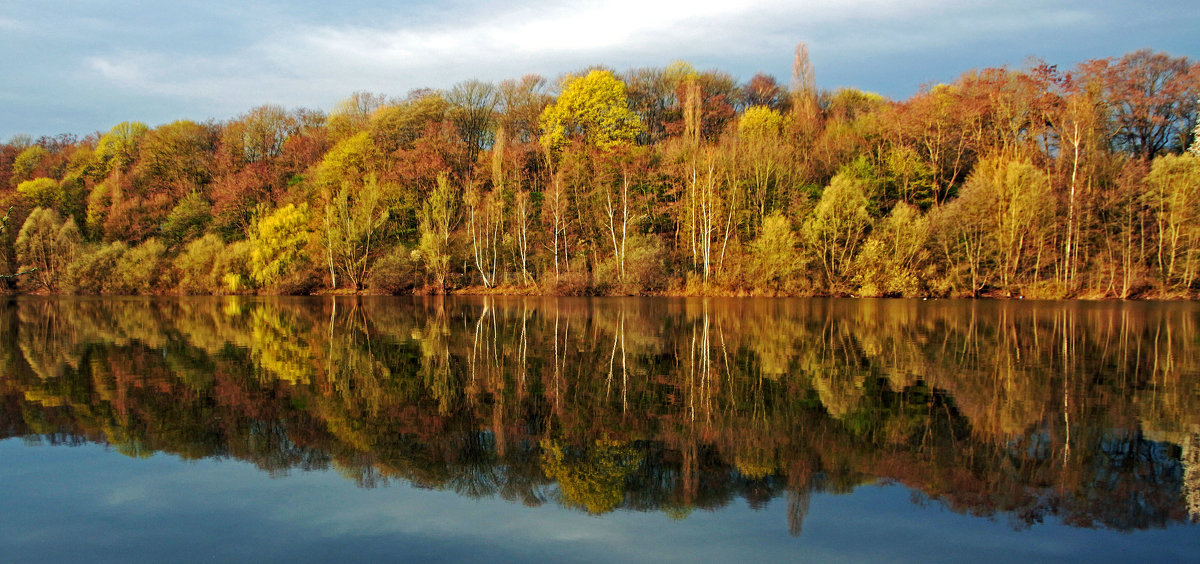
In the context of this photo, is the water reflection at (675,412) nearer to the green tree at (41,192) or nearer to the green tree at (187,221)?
the green tree at (187,221)

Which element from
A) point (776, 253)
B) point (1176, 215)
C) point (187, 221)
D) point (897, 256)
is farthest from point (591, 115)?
point (187, 221)

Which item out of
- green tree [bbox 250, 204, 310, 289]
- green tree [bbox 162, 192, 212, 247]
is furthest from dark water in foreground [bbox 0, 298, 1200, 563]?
green tree [bbox 162, 192, 212, 247]

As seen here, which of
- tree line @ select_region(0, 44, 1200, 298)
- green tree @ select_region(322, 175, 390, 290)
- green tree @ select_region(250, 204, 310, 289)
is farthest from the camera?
green tree @ select_region(250, 204, 310, 289)

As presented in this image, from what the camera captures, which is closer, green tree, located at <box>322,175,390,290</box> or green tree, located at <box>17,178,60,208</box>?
green tree, located at <box>322,175,390,290</box>

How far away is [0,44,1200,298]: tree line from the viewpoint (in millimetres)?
38438

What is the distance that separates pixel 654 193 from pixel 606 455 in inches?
1626

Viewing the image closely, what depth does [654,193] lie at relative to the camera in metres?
48.2

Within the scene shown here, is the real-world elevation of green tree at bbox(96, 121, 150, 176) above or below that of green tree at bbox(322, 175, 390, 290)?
above

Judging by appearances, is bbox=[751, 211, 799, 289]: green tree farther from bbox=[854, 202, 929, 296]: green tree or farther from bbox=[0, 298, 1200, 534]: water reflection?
bbox=[0, 298, 1200, 534]: water reflection

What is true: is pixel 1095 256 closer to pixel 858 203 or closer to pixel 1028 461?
pixel 858 203

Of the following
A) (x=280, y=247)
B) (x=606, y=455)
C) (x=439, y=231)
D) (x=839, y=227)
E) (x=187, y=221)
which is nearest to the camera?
(x=606, y=455)

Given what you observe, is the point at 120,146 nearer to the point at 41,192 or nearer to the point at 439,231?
the point at 41,192

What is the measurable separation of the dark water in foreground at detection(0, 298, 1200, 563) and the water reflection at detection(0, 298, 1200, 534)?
5 cm

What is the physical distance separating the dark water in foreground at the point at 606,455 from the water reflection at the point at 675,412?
2.2 inches
